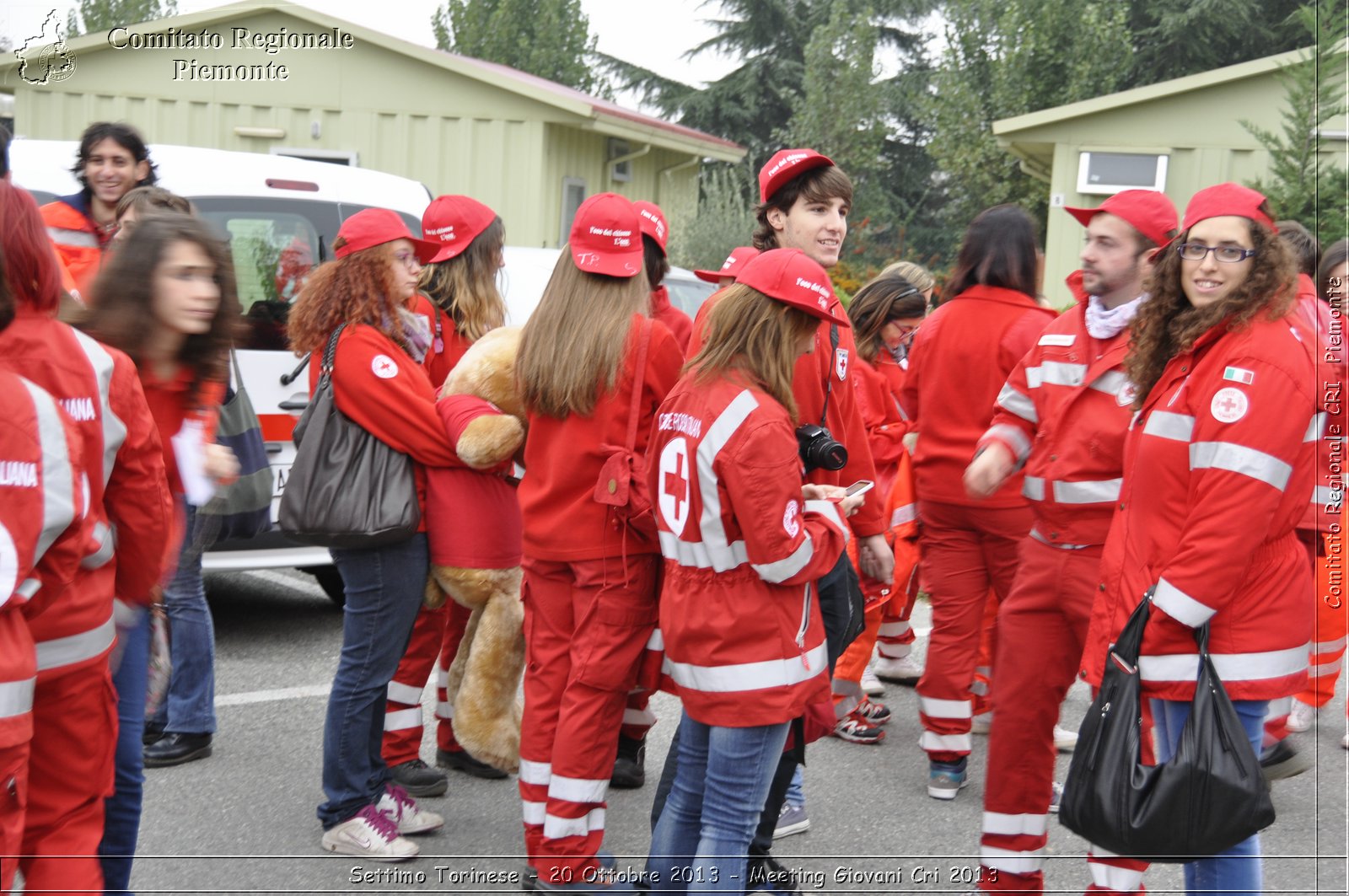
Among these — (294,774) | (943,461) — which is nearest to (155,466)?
(294,774)

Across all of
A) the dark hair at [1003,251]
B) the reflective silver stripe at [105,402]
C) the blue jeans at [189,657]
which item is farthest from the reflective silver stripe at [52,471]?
the dark hair at [1003,251]

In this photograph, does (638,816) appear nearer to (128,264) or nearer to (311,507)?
(311,507)

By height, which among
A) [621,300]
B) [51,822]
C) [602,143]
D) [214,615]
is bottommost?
[214,615]

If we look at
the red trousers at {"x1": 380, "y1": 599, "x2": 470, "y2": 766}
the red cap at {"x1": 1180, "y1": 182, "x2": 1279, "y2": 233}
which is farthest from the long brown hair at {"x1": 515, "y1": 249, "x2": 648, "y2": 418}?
the red cap at {"x1": 1180, "y1": 182, "x2": 1279, "y2": 233}

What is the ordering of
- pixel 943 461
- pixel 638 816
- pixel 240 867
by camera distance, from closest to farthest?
1. pixel 240 867
2. pixel 638 816
3. pixel 943 461

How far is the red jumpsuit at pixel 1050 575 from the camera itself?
377cm

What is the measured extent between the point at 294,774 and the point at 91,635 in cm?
230

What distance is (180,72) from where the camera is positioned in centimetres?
1638

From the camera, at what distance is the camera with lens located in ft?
11.7

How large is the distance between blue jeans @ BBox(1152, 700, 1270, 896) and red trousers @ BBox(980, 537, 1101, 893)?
0.57m

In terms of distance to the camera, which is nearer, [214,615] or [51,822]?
[51,822]

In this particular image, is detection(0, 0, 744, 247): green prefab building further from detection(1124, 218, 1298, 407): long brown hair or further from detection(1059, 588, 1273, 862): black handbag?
detection(1059, 588, 1273, 862): black handbag

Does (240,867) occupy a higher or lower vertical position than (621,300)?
lower

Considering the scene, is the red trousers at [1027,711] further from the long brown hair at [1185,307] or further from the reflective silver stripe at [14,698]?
the reflective silver stripe at [14,698]
